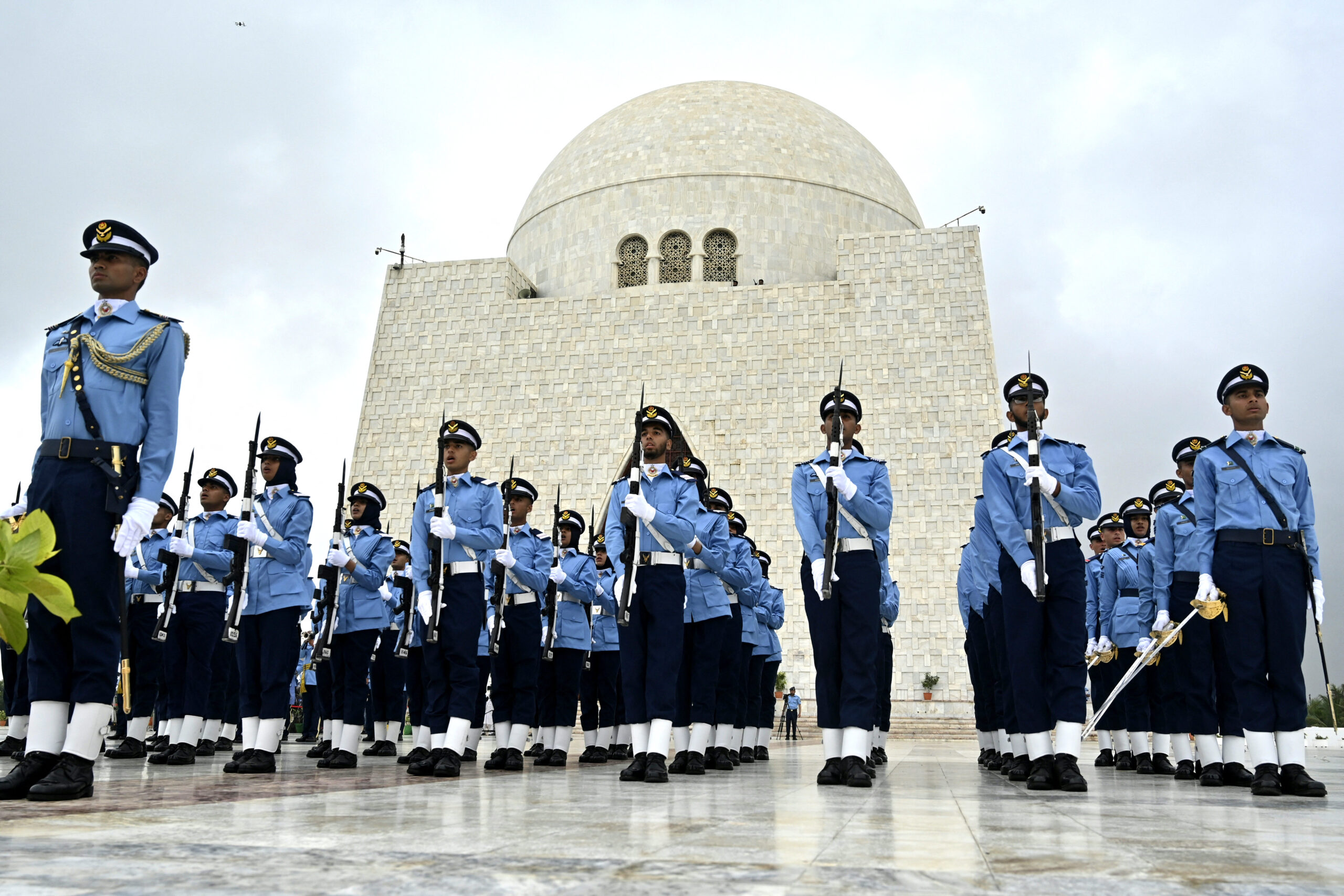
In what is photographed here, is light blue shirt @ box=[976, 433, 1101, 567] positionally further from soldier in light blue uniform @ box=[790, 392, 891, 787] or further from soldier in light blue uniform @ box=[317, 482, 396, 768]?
soldier in light blue uniform @ box=[317, 482, 396, 768]

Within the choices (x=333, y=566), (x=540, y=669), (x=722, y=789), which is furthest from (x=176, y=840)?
(x=540, y=669)

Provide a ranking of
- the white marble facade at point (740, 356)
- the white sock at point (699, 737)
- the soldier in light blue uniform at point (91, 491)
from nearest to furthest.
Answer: the soldier in light blue uniform at point (91, 491), the white sock at point (699, 737), the white marble facade at point (740, 356)

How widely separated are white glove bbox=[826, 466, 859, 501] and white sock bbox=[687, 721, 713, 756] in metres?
1.67

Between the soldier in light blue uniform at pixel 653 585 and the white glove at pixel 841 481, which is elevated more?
the white glove at pixel 841 481

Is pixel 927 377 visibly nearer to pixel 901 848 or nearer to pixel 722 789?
pixel 722 789

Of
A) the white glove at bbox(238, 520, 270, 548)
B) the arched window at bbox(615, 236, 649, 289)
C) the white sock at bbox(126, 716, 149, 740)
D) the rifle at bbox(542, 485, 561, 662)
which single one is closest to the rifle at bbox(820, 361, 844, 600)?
the rifle at bbox(542, 485, 561, 662)

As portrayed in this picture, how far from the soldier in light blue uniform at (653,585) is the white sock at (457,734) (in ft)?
2.69

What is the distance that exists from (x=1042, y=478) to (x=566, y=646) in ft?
12.8

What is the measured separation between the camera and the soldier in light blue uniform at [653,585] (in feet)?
17.4

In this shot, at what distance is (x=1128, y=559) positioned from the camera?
7.72 meters

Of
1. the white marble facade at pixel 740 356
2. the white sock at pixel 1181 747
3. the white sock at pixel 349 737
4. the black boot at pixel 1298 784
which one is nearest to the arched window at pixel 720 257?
the white marble facade at pixel 740 356

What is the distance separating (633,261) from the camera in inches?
1008

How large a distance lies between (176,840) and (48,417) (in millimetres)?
2110

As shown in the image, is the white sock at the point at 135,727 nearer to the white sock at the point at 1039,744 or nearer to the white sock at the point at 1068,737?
the white sock at the point at 1039,744
